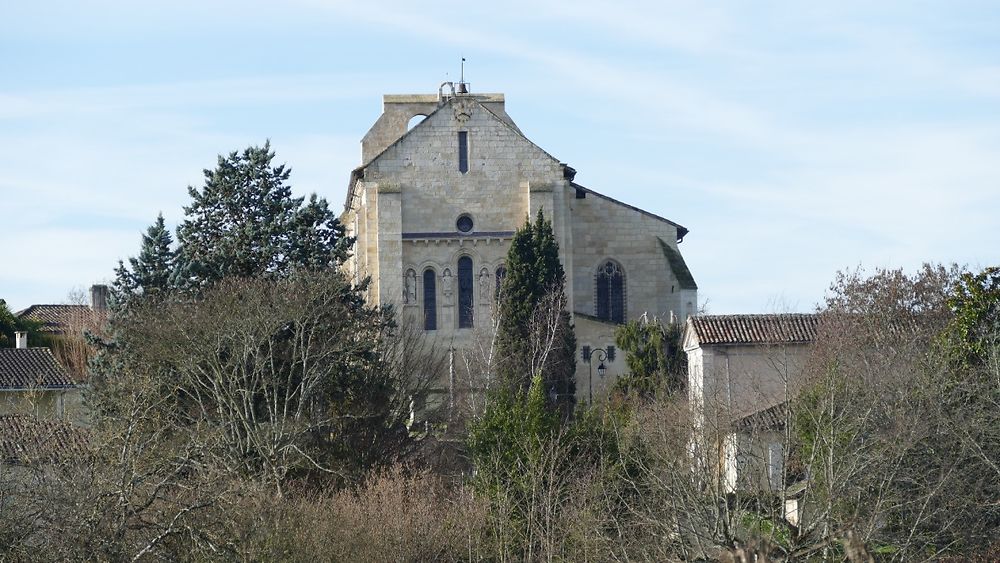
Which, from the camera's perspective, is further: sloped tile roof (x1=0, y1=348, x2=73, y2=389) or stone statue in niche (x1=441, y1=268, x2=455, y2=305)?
stone statue in niche (x1=441, y1=268, x2=455, y2=305)

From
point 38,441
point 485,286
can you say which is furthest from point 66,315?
point 38,441

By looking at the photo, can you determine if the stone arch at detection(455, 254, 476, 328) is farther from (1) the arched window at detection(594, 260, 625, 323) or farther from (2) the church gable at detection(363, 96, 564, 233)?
(1) the arched window at detection(594, 260, 625, 323)

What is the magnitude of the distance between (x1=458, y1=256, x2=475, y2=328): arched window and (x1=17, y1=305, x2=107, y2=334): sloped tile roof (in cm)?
1708

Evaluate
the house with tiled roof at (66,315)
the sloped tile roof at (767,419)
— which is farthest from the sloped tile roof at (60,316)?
the sloped tile roof at (767,419)

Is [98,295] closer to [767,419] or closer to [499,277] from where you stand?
[499,277]

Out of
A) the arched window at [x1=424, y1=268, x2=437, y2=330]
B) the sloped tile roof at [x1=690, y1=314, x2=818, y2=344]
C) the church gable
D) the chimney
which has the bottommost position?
the sloped tile roof at [x1=690, y1=314, x2=818, y2=344]

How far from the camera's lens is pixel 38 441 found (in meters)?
33.8

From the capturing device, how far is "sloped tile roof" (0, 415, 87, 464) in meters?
32.2

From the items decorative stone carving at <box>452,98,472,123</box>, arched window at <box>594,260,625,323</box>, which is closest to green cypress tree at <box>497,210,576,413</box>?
decorative stone carving at <box>452,98,472,123</box>

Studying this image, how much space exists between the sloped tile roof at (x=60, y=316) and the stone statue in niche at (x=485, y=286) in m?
17.9

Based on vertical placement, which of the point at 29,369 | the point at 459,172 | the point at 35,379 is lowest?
the point at 35,379

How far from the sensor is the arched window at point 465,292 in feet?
220

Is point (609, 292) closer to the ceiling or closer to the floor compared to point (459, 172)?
closer to the floor

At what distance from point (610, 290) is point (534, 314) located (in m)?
8.65
